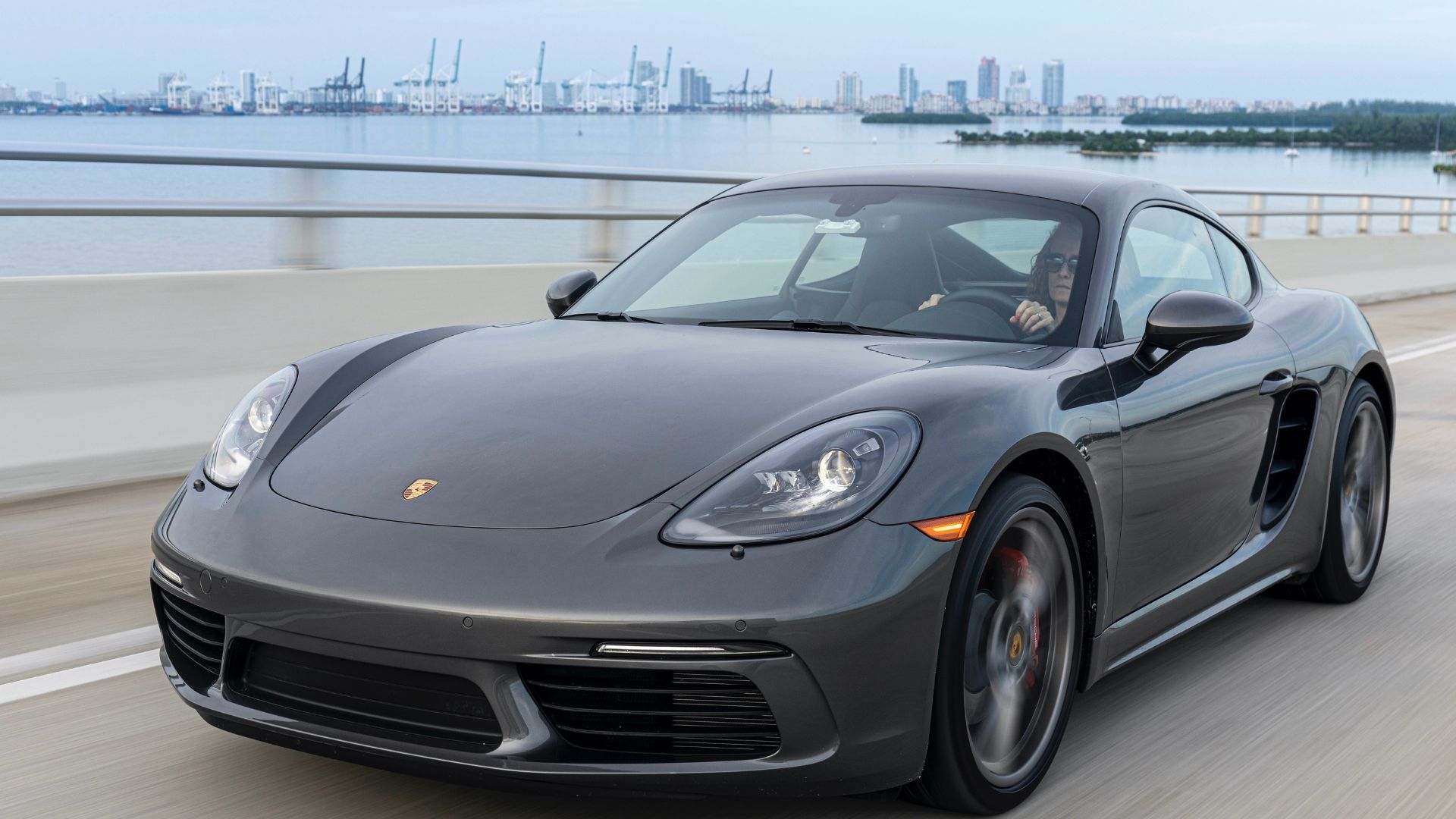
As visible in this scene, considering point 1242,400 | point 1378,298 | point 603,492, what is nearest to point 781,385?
point 603,492

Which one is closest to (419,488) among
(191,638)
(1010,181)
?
(191,638)

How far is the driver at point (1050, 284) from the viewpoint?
13.3 ft

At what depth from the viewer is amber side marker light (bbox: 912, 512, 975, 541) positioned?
9.82 feet

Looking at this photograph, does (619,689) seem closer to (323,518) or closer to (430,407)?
(323,518)

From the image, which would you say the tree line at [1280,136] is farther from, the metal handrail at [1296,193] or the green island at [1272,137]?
the metal handrail at [1296,193]

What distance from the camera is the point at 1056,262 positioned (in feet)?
13.7

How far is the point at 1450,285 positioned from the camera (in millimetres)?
19672

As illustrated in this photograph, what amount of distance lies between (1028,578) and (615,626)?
1.00 m

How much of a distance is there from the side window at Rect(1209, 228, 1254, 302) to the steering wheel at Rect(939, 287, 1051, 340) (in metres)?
1.02

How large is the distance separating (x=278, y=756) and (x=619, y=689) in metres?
1.02

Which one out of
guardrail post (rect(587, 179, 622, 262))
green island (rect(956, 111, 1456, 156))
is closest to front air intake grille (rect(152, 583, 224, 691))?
guardrail post (rect(587, 179, 622, 262))

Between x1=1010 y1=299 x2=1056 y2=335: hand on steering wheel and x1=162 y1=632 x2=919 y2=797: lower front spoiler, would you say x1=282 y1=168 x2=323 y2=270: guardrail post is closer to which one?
x1=1010 y1=299 x2=1056 y2=335: hand on steering wheel

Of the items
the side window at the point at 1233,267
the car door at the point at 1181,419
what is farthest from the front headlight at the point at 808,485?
the side window at the point at 1233,267

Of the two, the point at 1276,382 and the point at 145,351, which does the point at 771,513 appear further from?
the point at 145,351
